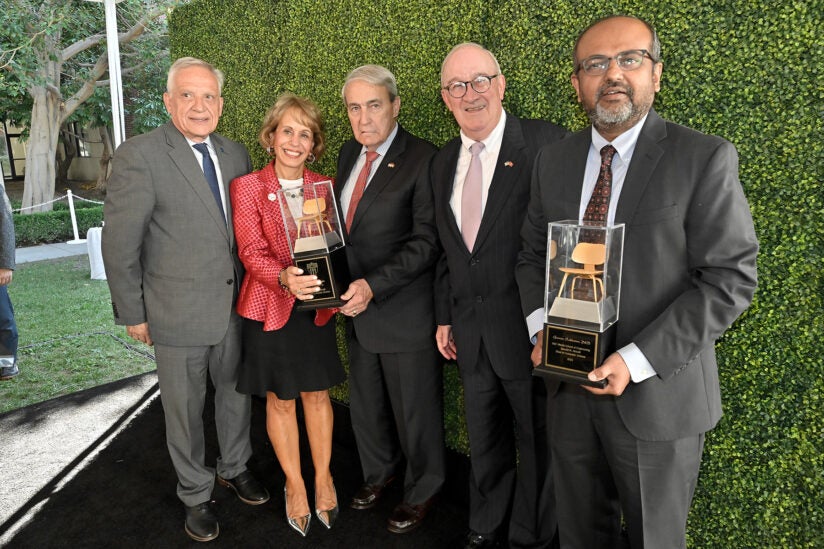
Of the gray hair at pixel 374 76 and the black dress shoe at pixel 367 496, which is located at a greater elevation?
the gray hair at pixel 374 76

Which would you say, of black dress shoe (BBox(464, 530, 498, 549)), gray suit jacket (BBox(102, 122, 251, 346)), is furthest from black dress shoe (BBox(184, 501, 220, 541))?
black dress shoe (BBox(464, 530, 498, 549))

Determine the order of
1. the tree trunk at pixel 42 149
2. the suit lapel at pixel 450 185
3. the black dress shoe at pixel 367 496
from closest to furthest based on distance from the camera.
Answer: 1. the suit lapel at pixel 450 185
2. the black dress shoe at pixel 367 496
3. the tree trunk at pixel 42 149

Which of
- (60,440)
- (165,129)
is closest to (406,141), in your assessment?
(165,129)

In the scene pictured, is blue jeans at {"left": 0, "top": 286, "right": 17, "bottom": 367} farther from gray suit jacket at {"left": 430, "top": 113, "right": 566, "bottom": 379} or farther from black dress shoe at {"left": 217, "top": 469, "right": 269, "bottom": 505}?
gray suit jacket at {"left": 430, "top": 113, "right": 566, "bottom": 379}

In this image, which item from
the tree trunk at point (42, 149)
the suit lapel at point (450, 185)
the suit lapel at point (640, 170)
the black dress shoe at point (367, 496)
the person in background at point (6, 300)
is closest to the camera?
the suit lapel at point (640, 170)

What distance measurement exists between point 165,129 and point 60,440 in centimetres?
243

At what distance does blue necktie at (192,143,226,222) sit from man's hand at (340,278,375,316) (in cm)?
71

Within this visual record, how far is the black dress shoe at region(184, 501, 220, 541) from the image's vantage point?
265cm

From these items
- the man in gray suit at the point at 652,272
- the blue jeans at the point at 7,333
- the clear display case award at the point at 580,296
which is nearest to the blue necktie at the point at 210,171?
the man in gray suit at the point at 652,272

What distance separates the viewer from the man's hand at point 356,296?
2393mm

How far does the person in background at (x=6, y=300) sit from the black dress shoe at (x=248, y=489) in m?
2.66

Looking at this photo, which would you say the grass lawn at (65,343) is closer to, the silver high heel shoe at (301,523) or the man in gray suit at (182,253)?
the man in gray suit at (182,253)

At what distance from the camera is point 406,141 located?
8.30 feet

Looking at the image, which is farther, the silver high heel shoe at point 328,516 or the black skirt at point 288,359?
the silver high heel shoe at point 328,516
